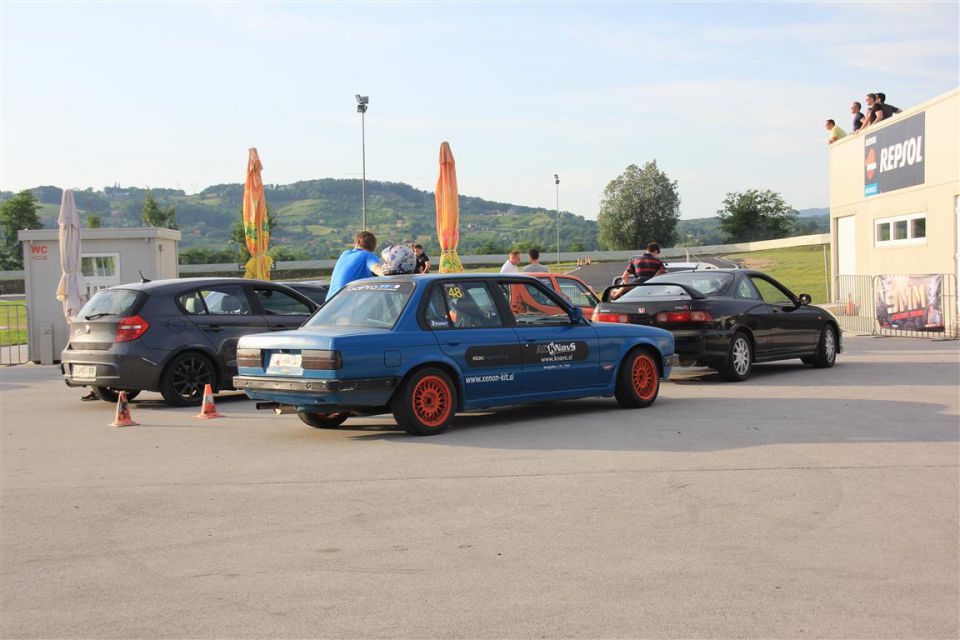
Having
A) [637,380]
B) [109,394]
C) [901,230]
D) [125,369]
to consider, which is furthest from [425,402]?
[901,230]

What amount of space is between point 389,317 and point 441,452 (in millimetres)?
1590

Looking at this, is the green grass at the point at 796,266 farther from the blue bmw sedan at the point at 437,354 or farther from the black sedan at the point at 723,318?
the blue bmw sedan at the point at 437,354

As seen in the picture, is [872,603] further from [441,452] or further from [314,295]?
[314,295]

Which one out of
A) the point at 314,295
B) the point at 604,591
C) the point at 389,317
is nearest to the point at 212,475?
the point at 389,317

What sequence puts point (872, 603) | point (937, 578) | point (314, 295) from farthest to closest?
point (314, 295) → point (937, 578) → point (872, 603)

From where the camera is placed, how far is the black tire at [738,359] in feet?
47.7

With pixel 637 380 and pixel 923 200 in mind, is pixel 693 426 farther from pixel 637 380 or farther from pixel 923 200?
pixel 923 200

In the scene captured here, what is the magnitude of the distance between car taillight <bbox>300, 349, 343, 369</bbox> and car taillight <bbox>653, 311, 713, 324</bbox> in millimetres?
6167

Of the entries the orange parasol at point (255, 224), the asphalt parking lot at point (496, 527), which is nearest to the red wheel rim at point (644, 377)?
the asphalt parking lot at point (496, 527)

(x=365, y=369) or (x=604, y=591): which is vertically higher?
(x=365, y=369)

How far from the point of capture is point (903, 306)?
75.2ft

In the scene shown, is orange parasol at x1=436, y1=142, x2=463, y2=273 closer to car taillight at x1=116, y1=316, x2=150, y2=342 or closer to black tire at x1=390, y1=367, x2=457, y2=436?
car taillight at x1=116, y1=316, x2=150, y2=342

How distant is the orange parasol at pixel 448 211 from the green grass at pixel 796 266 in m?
20.9

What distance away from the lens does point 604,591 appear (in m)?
5.20
